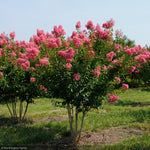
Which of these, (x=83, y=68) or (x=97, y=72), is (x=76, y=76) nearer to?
(x=83, y=68)

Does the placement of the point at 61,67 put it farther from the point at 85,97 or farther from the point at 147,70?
the point at 147,70

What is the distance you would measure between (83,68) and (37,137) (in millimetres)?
2414

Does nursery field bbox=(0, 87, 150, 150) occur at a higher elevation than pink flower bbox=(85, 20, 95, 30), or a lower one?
lower

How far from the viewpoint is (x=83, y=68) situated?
442 centimetres

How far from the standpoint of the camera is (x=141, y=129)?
604cm

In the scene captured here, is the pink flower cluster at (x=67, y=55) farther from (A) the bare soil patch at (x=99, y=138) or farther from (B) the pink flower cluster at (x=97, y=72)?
(A) the bare soil patch at (x=99, y=138)

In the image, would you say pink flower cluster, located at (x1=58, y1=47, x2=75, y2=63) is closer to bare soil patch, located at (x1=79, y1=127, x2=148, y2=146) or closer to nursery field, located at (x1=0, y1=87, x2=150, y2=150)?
nursery field, located at (x1=0, y1=87, x2=150, y2=150)

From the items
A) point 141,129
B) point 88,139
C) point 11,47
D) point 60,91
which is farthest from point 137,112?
point 11,47

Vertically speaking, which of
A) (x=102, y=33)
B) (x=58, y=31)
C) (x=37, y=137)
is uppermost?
(x=58, y=31)

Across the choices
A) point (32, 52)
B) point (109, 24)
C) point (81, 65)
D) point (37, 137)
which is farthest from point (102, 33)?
point (37, 137)

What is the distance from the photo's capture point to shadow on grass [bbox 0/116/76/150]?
16.8 feet

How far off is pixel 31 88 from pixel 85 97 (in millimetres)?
2347

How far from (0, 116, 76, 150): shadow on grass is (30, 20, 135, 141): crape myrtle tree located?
1157mm

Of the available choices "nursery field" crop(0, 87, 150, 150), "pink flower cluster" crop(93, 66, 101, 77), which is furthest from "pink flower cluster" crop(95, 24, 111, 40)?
"nursery field" crop(0, 87, 150, 150)
